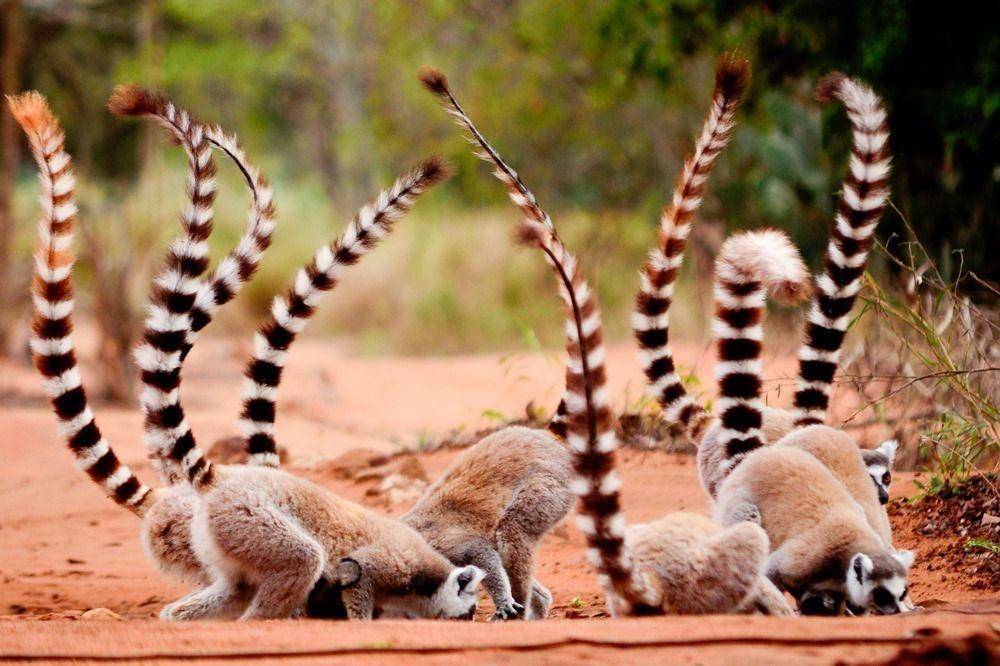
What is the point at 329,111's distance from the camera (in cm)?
3284

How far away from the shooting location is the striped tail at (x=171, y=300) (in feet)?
15.1

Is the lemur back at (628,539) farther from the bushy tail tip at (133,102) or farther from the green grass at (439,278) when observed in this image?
the green grass at (439,278)

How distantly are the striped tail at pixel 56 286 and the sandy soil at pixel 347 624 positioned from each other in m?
0.70

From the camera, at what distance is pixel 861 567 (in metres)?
4.09

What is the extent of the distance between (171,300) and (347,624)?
144cm

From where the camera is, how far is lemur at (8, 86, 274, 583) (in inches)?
178

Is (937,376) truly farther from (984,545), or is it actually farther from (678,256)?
(678,256)

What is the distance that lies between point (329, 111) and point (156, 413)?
1142 inches

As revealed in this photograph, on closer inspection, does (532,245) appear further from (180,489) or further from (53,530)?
(53,530)

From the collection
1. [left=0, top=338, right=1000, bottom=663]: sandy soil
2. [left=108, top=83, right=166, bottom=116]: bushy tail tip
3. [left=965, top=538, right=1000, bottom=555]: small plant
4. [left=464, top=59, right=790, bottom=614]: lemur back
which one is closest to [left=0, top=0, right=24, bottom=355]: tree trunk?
[left=0, top=338, right=1000, bottom=663]: sandy soil

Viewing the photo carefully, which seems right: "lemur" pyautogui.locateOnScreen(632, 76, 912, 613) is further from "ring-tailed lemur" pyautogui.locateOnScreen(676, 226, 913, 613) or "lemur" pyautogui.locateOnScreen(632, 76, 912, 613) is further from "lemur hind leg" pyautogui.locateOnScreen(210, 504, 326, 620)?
"lemur hind leg" pyautogui.locateOnScreen(210, 504, 326, 620)

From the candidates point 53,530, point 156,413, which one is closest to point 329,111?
point 53,530

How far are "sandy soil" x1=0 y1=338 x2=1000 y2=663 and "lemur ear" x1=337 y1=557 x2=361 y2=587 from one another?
413 mm

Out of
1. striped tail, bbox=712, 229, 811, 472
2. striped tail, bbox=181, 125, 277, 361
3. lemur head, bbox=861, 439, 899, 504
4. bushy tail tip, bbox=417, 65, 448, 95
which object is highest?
bushy tail tip, bbox=417, 65, 448, 95
